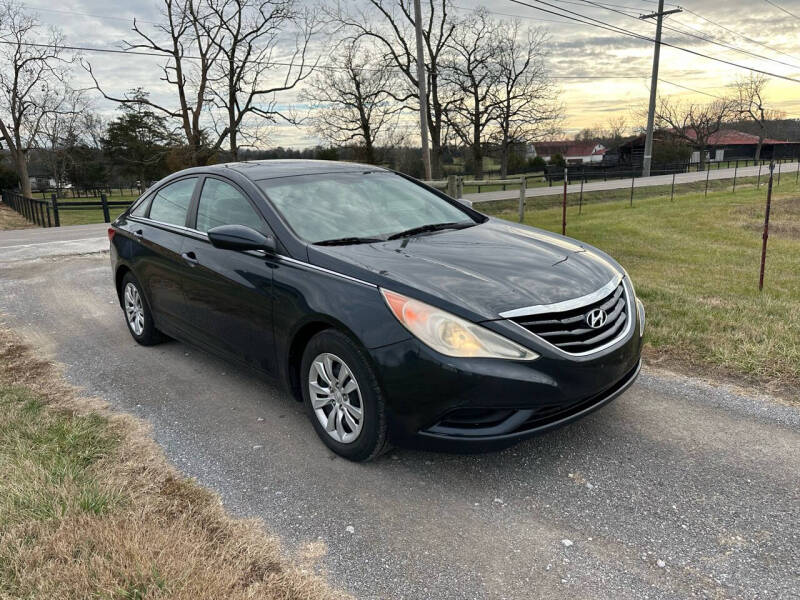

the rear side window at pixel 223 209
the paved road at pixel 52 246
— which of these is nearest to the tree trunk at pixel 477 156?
the paved road at pixel 52 246

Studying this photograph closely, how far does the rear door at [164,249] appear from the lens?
4.54 metres

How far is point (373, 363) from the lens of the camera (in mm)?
2941

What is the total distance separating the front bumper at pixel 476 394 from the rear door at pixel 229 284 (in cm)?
108

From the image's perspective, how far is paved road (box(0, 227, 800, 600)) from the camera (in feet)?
7.88

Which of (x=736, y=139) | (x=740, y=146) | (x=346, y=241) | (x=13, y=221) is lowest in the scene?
(x=13, y=221)

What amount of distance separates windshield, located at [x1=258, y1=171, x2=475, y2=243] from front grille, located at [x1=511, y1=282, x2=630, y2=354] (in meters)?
1.23

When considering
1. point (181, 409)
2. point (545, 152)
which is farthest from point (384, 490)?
point (545, 152)

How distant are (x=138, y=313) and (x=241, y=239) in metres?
2.42

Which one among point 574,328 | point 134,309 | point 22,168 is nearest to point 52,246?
point 134,309

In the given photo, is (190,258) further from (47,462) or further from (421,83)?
(421,83)

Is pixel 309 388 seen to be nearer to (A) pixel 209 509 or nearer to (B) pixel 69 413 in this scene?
(A) pixel 209 509

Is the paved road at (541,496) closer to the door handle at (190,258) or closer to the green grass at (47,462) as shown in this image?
the green grass at (47,462)

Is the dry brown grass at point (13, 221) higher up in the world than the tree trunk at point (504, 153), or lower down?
lower down

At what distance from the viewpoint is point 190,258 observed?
431cm
